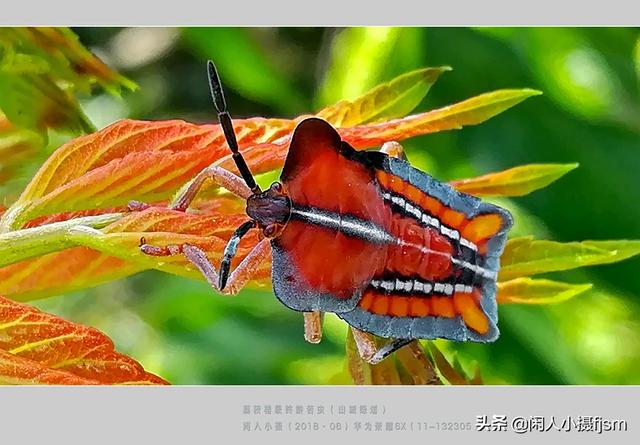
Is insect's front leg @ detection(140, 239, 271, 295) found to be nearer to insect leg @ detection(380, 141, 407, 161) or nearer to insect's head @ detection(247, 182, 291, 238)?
insect's head @ detection(247, 182, 291, 238)

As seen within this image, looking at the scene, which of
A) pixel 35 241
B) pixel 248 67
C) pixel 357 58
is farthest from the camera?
pixel 248 67

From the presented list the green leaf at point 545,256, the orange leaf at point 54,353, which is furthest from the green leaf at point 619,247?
the orange leaf at point 54,353

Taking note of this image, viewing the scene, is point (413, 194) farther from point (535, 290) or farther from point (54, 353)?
point (54, 353)

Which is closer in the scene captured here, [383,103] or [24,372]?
[24,372]

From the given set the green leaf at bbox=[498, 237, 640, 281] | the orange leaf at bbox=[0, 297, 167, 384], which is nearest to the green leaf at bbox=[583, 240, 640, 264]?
the green leaf at bbox=[498, 237, 640, 281]

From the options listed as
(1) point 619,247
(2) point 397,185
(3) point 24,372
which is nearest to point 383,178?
(2) point 397,185
